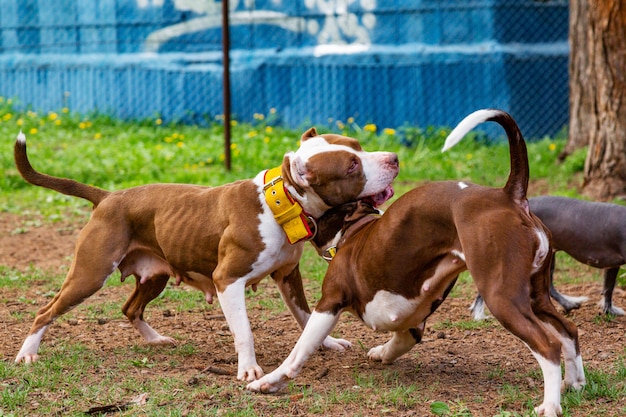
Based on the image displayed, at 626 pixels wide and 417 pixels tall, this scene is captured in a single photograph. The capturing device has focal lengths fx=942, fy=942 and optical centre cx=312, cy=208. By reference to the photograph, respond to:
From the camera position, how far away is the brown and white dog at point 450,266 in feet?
13.4

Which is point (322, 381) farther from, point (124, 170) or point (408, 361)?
point (124, 170)

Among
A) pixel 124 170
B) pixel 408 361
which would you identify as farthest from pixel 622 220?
pixel 124 170

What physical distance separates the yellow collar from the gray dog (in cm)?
170

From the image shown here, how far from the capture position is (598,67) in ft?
30.3

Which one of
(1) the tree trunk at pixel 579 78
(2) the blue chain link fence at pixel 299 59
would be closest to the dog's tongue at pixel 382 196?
(1) the tree trunk at pixel 579 78

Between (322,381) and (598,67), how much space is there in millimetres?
5550

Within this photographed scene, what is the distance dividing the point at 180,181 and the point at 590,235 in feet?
19.1

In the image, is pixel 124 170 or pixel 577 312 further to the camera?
pixel 124 170

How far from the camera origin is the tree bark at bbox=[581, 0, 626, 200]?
9.00 meters

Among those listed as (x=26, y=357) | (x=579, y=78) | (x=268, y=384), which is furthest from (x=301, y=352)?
(x=579, y=78)

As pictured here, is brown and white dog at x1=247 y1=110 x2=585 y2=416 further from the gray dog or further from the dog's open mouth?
the gray dog

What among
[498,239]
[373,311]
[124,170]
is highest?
[498,239]

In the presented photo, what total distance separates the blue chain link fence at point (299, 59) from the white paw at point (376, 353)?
788cm

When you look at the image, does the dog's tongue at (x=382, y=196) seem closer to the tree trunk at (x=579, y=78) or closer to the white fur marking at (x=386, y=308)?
the white fur marking at (x=386, y=308)
